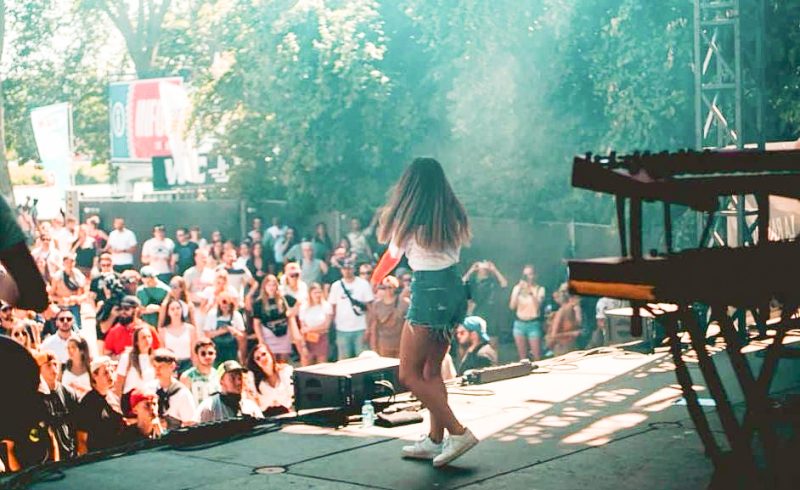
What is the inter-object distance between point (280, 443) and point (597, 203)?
1196 centimetres

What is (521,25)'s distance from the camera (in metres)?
18.7

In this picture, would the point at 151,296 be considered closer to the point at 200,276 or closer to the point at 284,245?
the point at 200,276

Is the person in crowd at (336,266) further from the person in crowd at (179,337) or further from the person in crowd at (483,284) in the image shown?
the person in crowd at (179,337)

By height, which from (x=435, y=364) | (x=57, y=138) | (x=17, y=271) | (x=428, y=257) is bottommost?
(x=435, y=364)

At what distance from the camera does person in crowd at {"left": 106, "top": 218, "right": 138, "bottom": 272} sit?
63.6ft

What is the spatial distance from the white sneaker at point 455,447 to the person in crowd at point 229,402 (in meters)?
2.80

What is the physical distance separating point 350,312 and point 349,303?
0.11 meters

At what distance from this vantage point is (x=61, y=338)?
1070 centimetres

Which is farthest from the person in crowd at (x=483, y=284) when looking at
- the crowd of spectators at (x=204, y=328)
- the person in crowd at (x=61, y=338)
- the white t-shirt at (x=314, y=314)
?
the person in crowd at (x=61, y=338)

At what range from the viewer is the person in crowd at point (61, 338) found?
10.5 metres

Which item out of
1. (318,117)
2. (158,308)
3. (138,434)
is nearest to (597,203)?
(318,117)

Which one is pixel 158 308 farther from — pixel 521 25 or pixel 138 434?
pixel 521 25

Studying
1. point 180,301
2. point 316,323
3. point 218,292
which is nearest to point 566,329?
point 316,323

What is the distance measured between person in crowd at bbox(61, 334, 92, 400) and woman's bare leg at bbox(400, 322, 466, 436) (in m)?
4.40
